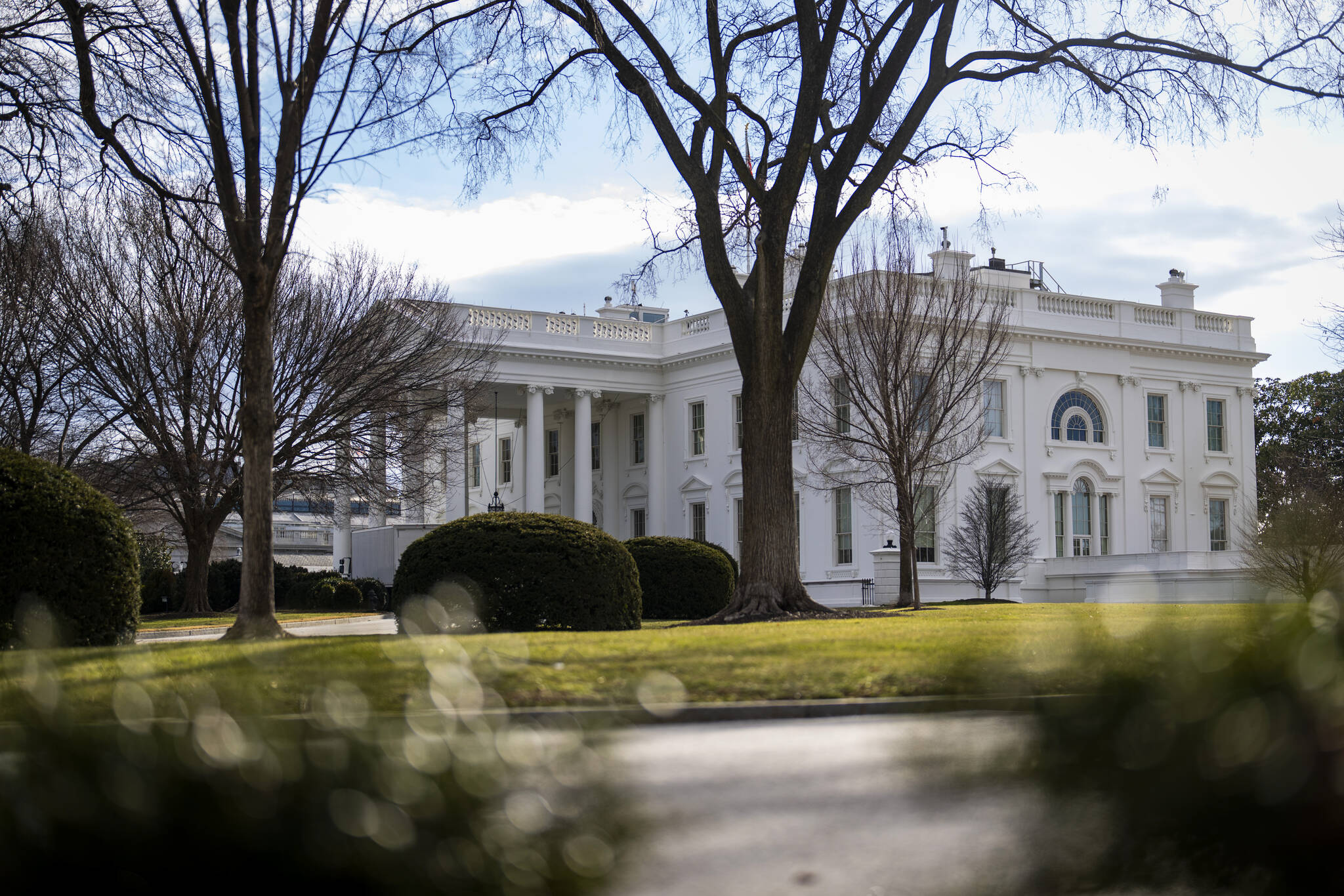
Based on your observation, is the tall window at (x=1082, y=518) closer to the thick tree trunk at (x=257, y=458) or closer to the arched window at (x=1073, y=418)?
the arched window at (x=1073, y=418)

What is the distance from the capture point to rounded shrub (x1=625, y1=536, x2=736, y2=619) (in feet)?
Result: 83.7

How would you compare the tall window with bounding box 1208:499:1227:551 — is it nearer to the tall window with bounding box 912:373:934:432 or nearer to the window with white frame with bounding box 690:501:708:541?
the window with white frame with bounding box 690:501:708:541

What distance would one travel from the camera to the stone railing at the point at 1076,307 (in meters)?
46.5

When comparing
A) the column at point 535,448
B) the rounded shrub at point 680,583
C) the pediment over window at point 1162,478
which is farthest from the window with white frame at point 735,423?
the rounded shrub at point 680,583

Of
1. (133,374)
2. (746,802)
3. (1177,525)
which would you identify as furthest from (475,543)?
(1177,525)

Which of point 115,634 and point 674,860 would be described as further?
point 115,634

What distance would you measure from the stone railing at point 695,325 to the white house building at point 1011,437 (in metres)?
0.09

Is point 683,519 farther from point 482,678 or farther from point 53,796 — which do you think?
point 53,796

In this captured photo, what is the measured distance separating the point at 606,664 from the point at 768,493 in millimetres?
9697

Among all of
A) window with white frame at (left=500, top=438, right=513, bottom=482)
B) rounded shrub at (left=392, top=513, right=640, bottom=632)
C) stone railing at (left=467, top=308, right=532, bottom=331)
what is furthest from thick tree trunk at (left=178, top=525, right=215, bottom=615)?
window with white frame at (left=500, top=438, right=513, bottom=482)

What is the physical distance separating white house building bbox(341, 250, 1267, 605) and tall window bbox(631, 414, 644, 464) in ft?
0.20

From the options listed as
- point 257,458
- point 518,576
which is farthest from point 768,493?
point 257,458

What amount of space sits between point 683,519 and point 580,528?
1296 inches

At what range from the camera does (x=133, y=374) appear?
30500mm
